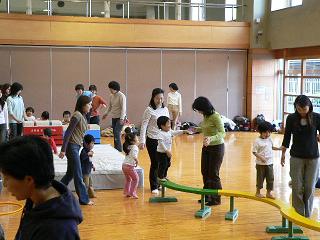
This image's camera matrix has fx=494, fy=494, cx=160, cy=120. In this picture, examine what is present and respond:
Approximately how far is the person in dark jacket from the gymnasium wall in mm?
12810

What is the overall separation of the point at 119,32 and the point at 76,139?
350 inches

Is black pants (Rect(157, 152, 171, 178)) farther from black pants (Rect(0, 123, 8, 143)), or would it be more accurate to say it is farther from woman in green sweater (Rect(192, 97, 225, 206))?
black pants (Rect(0, 123, 8, 143))

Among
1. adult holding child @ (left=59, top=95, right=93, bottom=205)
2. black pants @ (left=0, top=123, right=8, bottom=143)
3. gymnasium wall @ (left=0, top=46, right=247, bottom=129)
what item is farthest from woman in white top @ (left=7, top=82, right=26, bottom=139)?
gymnasium wall @ (left=0, top=46, right=247, bottom=129)

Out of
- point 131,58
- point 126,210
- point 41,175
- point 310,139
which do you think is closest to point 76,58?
point 131,58

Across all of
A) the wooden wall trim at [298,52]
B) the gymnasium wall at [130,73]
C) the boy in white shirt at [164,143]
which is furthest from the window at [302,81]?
the boy in white shirt at [164,143]

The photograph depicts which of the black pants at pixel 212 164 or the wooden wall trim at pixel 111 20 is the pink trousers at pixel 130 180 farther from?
the wooden wall trim at pixel 111 20

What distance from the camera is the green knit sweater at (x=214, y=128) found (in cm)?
625

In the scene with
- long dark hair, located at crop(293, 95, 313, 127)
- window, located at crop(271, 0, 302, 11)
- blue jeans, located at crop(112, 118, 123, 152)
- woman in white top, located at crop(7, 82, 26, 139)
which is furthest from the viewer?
window, located at crop(271, 0, 302, 11)

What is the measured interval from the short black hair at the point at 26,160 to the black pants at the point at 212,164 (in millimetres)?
4676

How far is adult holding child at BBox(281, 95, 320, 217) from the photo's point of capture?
212 inches

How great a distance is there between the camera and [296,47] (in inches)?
575

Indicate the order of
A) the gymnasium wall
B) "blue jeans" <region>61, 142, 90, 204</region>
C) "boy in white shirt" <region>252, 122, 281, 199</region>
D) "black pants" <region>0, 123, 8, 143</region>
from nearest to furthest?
1. "boy in white shirt" <region>252, 122, 281, 199</region>
2. "blue jeans" <region>61, 142, 90, 204</region>
3. "black pants" <region>0, 123, 8, 143</region>
4. the gymnasium wall

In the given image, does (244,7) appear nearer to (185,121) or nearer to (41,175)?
(185,121)

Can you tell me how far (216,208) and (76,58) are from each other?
9117 millimetres
